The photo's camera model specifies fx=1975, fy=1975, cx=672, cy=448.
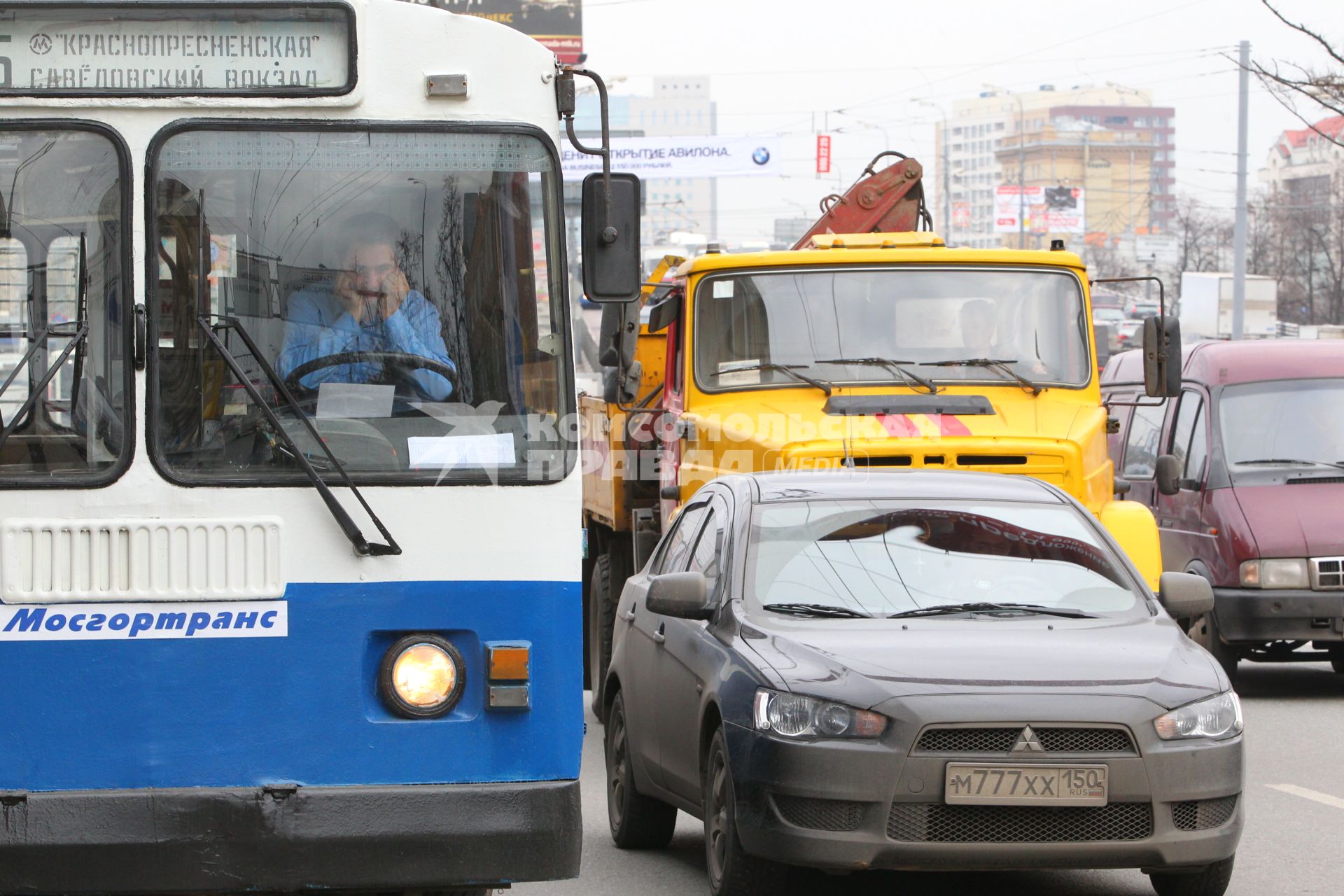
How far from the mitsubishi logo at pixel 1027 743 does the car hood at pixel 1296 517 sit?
24.9ft

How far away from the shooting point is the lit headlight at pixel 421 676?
5.02 metres

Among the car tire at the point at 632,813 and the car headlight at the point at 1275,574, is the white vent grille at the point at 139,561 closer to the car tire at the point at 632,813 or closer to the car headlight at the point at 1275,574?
the car tire at the point at 632,813

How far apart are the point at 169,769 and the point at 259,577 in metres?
0.52

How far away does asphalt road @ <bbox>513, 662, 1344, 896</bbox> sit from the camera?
7441 mm

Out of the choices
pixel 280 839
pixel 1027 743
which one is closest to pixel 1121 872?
pixel 1027 743

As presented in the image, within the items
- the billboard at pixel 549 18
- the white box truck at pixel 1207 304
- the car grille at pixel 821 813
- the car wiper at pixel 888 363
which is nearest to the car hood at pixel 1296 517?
the car wiper at pixel 888 363

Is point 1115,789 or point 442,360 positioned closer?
point 442,360

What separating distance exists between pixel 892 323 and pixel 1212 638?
154 inches

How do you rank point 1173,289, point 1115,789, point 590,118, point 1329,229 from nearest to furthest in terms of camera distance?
point 1115,789
point 1329,229
point 590,118
point 1173,289

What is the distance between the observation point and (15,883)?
475cm

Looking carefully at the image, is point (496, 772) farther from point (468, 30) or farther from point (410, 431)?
point (468, 30)

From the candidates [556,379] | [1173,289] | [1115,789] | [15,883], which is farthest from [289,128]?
[1173,289]

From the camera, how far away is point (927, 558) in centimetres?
742

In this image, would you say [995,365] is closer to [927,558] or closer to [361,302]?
[927,558]
